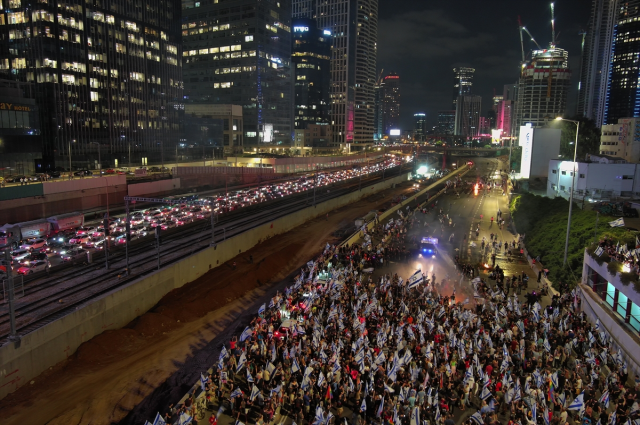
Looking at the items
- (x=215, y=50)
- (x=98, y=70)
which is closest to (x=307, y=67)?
(x=215, y=50)

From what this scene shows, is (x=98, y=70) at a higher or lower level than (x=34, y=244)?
higher

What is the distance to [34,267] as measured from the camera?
29.7m

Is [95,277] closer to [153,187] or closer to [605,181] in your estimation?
[153,187]

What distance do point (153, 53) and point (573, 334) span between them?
10310cm

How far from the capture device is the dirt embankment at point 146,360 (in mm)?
17750

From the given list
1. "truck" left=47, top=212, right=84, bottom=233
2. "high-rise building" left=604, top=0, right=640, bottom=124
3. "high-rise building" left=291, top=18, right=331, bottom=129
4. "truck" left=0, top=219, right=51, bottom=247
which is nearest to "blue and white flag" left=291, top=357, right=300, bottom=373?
"truck" left=0, top=219, right=51, bottom=247

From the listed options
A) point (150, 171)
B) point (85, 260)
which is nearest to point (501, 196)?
point (150, 171)

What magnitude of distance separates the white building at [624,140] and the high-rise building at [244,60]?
94280 millimetres

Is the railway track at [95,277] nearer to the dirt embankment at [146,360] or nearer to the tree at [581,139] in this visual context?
the dirt embankment at [146,360]

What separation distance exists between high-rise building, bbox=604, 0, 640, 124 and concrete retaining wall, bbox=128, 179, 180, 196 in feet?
561

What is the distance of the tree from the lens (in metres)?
77.0

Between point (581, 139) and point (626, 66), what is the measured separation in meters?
118

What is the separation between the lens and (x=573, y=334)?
767 inches

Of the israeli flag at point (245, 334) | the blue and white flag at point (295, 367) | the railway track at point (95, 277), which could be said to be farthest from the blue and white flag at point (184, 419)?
Answer: the railway track at point (95, 277)
